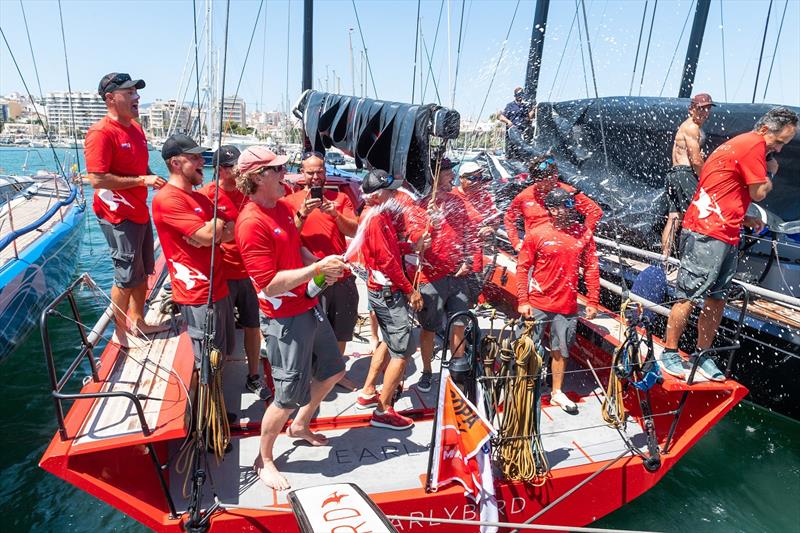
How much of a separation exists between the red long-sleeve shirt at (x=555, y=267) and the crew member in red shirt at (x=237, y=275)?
208cm

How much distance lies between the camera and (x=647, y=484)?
3475mm

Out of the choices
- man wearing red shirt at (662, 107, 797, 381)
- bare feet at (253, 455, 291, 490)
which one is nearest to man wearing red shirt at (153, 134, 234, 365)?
bare feet at (253, 455, 291, 490)

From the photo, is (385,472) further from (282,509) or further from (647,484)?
(647,484)

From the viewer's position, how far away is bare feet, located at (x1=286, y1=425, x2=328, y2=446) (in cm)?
342

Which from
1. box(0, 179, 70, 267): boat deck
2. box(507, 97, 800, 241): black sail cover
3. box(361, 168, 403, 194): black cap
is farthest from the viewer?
box(0, 179, 70, 267): boat deck

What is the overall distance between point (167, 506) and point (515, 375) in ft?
6.95

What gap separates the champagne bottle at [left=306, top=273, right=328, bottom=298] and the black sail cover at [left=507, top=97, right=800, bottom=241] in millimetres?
4054

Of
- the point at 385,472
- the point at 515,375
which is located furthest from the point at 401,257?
the point at 385,472

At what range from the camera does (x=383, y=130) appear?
4188 millimetres

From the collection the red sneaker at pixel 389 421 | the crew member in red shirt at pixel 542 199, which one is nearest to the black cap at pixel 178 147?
→ the red sneaker at pixel 389 421

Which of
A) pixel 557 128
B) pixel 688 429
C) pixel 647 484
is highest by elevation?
pixel 557 128

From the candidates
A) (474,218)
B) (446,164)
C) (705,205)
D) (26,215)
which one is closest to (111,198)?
(446,164)

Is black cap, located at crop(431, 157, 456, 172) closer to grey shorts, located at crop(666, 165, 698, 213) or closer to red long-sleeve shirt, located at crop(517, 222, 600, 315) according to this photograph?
red long-sleeve shirt, located at crop(517, 222, 600, 315)

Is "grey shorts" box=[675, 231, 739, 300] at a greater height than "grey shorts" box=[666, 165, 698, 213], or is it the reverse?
"grey shorts" box=[666, 165, 698, 213]
